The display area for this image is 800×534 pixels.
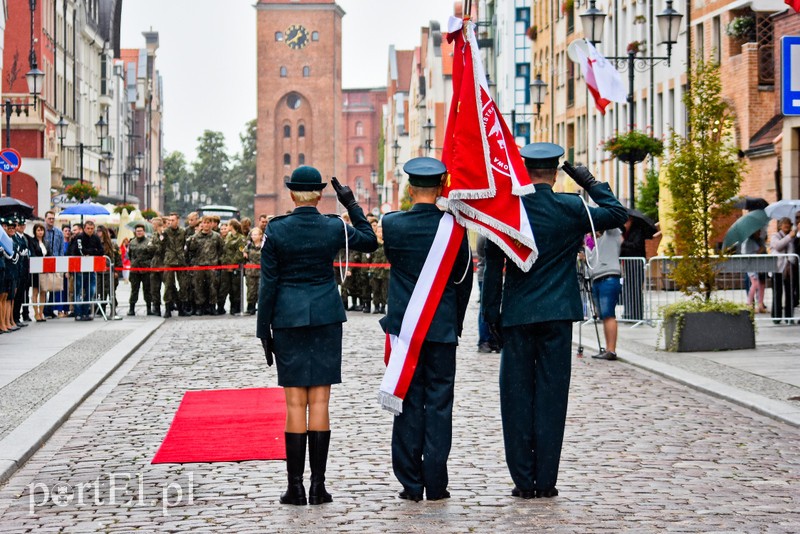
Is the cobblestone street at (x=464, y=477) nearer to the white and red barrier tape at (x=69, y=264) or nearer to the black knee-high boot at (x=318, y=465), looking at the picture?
the black knee-high boot at (x=318, y=465)

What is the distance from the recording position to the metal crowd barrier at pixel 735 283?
2214cm

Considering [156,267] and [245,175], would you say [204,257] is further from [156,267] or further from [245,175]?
[245,175]

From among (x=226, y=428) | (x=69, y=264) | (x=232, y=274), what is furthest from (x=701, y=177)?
(x=232, y=274)

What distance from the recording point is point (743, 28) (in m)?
38.2

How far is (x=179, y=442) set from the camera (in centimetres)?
1055

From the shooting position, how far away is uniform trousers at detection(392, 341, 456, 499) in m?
8.11

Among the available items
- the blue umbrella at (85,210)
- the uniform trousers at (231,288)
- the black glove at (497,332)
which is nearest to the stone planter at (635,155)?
the uniform trousers at (231,288)

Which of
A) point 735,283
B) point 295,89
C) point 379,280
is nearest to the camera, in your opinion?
point 735,283

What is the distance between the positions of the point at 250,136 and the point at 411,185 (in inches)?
6783

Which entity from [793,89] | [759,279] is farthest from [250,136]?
[793,89]

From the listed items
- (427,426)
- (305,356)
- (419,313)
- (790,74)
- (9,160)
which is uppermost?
(9,160)

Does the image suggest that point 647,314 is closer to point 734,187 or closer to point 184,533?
point 734,187

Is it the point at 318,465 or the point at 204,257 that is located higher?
the point at 204,257

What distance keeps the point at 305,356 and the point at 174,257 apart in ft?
70.1
